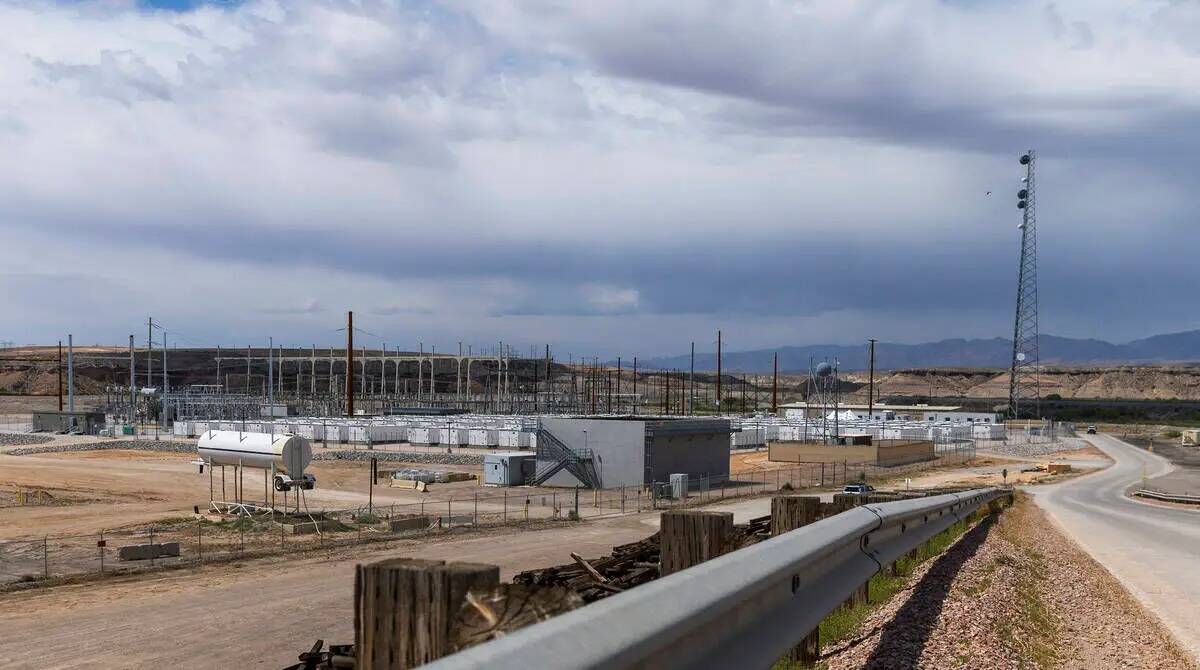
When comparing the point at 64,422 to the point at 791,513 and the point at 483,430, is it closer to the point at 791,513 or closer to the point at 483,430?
the point at 483,430

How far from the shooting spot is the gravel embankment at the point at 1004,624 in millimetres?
7039

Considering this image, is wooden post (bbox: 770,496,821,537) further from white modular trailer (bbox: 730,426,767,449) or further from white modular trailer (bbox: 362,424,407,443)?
white modular trailer (bbox: 362,424,407,443)

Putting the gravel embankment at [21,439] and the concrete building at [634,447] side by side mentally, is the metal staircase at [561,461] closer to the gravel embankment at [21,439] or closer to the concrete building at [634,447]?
the concrete building at [634,447]

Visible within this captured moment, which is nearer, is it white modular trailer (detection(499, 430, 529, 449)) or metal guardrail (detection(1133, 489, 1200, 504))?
metal guardrail (detection(1133, 489, 1200, 504))

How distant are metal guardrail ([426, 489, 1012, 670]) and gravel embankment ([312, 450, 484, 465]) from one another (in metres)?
75.0

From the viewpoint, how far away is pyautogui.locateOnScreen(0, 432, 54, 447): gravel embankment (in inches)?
4122

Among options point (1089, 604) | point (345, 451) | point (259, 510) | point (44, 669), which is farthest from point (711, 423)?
point (1089, 604)

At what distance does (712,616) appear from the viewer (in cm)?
334

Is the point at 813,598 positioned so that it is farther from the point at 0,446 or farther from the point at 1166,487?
the point at 0,446

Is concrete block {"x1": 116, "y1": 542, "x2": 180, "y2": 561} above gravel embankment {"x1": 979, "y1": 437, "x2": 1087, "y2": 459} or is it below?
above

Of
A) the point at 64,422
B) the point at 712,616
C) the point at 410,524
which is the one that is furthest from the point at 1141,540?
the point at 64,422

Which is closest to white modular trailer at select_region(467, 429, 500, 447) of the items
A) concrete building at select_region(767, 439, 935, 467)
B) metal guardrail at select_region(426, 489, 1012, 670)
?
concrete building at select_region(767, 439, 935, 467)

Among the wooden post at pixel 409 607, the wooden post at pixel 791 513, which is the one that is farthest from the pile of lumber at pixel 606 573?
the wooden post at pixel 409 607

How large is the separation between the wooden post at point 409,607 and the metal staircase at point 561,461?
194 feet
